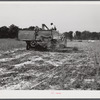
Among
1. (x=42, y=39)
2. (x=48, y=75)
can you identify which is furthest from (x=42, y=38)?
(x=48, y=75)

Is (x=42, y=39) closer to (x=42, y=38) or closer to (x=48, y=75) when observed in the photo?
(x=42, y=38)

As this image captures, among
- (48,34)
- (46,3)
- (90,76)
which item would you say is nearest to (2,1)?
(46,3)

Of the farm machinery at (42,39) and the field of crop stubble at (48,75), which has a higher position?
the farm machinery at (42,39)

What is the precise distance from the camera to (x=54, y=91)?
6.99m

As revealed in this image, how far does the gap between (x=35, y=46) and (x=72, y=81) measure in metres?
6.62

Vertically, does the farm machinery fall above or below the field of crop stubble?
above

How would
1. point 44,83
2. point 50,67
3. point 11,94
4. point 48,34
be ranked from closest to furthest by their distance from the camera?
point 11,94 → point 44,83 → point 50,67 → point 48,34

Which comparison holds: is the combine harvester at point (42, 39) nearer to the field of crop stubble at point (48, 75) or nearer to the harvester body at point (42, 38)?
the harvester body at point (42, 38)

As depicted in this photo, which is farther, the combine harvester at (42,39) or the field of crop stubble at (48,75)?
the combine harvester at (42,39)

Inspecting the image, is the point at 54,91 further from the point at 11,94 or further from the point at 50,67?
the point at 50,67

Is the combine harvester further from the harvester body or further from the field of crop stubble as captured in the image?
the field of crop stubble

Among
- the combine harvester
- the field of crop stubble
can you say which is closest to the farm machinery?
the combine harvester

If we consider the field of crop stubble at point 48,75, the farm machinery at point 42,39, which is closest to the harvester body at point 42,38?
the farm machinery at point 42,39

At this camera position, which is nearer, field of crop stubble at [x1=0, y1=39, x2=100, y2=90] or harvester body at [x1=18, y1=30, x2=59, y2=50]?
field of crop stubble at [x1=0, y1=39, x2=100, y2=90]
